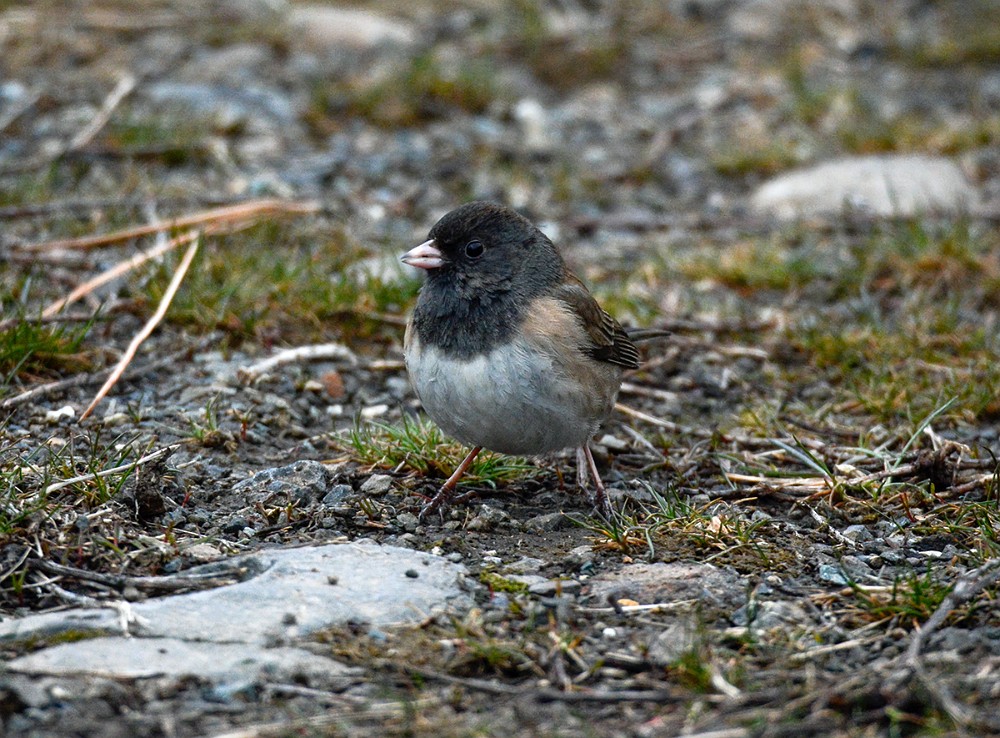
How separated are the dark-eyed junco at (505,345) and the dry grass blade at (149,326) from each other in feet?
3.62

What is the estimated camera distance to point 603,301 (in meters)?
5.02

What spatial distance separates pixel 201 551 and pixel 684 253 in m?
3.27

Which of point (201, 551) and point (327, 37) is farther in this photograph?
point (327, 37)

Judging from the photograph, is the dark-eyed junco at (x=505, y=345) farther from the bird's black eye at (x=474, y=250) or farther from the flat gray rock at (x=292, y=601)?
the flat gray rock at (x=292, y=601)

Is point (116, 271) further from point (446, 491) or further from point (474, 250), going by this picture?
point (446, 491)

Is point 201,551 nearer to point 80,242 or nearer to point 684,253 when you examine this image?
point 80,242

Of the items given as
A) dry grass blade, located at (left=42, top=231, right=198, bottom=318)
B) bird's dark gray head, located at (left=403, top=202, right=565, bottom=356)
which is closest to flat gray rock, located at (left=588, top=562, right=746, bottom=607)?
bird's dark gray head, located at (left=403, top=202, right=565, bottom=356)

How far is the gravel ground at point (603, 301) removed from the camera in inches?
101

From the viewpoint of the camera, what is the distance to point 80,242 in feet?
15.8

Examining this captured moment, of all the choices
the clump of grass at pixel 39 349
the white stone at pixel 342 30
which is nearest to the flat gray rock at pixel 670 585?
the clump of grass at pixel 39 349

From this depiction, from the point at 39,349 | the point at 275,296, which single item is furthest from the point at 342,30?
the point at 39,349

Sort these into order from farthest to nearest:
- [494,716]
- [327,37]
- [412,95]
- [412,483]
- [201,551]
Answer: [327,37]
[412,95]
[412,483]
[201,551]
[494,716]

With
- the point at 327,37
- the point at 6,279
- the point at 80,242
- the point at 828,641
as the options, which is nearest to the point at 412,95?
the point at 327,37

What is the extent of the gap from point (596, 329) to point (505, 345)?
480 mm
